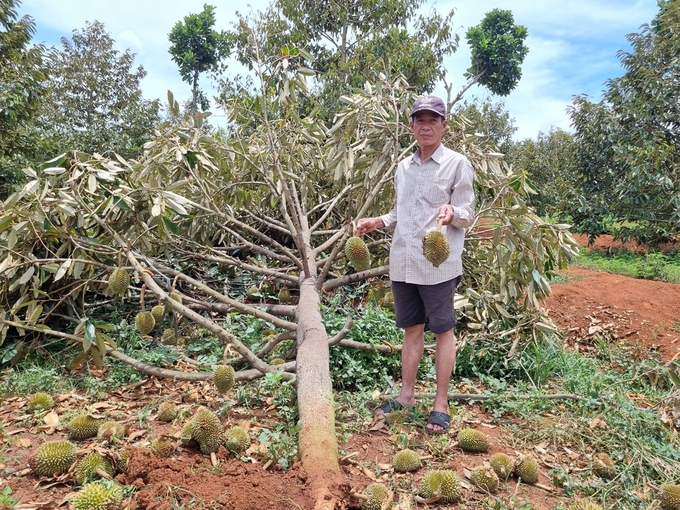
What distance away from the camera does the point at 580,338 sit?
4312 mm

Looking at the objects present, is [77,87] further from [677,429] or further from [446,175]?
[677,429]

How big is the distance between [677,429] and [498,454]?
1221mm

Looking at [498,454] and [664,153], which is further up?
[664,153]

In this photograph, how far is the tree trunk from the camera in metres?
1.70

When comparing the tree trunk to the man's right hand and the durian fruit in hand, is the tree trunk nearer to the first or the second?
the man's right hand

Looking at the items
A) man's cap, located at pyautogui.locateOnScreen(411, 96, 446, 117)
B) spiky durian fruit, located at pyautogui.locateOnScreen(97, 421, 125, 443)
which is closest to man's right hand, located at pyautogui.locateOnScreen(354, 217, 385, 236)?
man's cap, located at pyautogui.locateOnScreen(411, 96, 446, 117)

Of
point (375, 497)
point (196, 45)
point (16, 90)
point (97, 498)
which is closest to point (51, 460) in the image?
point (97, 498)

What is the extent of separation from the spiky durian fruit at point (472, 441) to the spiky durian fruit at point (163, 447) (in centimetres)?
129

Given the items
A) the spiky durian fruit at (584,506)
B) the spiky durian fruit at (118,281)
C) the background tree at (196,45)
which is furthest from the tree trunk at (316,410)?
the background tree at (196,45)

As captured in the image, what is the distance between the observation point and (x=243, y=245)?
408 centimetres

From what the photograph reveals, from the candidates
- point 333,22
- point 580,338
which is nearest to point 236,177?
point 580,338

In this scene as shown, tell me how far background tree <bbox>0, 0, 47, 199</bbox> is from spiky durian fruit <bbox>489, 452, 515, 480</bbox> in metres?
7.70

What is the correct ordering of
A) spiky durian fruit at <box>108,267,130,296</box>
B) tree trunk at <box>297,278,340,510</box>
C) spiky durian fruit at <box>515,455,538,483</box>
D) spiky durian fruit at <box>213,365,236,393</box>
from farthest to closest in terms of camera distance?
spiky durian fruit at <box>108,267,130,296</box>
spiky durian fruit at <box>213,365,236,393</box>
spiky durian fruit at <box>515,455,538,483</box>
tree trunk at <box>297,278,340,510</box>

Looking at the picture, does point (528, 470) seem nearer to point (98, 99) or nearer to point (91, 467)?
point (91, 467)
